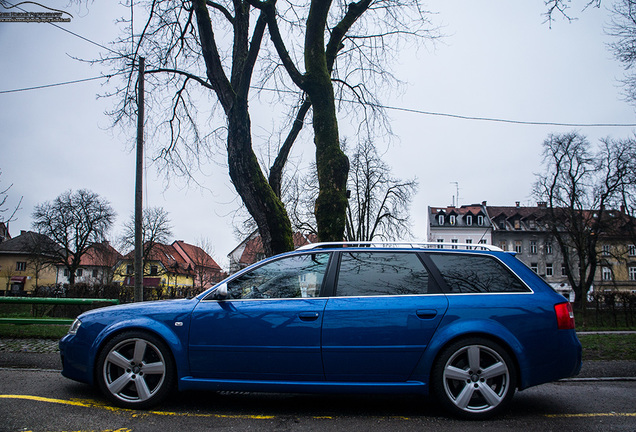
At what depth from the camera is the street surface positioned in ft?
13.0

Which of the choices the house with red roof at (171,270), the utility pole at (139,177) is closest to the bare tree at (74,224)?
the house with red roof at (171,270)

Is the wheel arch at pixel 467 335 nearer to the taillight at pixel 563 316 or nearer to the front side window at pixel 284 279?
the taillight at pixel 563 316

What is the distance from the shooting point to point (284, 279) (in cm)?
467

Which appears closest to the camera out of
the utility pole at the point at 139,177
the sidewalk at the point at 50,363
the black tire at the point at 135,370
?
the black tire at the point at 135,370

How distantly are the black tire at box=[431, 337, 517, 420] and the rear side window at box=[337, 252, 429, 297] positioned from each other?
0.64m

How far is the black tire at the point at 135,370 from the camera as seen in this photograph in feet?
14.5

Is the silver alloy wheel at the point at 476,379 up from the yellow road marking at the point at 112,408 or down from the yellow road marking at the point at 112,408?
up

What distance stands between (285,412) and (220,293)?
1255 millimetres

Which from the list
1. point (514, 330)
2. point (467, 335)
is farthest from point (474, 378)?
point (514, 330)

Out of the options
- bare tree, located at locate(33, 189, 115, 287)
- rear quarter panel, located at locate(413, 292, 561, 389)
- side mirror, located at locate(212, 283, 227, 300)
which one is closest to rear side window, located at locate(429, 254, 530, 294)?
rear quarter panel, located at locate(413, 292, 561, 389)

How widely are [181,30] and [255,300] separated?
1016 cm

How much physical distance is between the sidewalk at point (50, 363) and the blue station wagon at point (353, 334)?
266 centimetres

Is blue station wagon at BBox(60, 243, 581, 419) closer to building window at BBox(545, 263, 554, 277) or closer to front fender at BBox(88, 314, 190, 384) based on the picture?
front fender at BBox(88, 314, 190, 384)

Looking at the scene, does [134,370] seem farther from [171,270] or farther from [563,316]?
[171,270]
